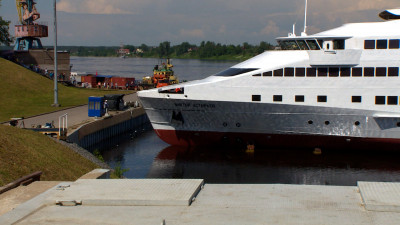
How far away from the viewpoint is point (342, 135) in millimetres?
27031

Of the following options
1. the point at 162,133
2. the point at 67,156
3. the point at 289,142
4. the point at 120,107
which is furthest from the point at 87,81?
the point at 67,156

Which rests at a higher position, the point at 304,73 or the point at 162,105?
the point at 304,73

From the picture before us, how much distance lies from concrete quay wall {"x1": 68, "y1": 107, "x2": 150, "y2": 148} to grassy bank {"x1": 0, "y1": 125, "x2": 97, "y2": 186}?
5576 mm

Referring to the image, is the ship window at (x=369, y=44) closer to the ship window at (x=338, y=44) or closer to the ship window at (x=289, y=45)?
the ship window at (x=338, y=44)

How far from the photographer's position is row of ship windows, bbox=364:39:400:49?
26.7m

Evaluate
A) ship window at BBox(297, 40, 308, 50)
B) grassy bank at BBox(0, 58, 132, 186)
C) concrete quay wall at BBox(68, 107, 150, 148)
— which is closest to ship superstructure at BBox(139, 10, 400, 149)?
ship window at BBox(297, 40, 308, 50)

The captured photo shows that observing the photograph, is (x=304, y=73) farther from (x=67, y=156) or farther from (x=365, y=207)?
(x=365, y=207)

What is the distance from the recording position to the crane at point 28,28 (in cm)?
5962

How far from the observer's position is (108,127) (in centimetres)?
3262

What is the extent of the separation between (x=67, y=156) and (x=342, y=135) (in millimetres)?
14435

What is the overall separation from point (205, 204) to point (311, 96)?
60.2 feet

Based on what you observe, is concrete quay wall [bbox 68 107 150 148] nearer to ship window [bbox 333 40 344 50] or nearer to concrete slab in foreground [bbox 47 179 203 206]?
ship window [bbox 333 40 344 50]

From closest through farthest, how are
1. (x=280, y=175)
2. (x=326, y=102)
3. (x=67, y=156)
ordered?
(x=67, y=156), (x=280, y=175), (x=326, y=102)

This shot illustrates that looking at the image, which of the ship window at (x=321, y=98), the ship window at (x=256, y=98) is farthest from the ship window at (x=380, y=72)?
the ship window at (x=256, y=98)
